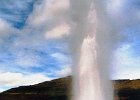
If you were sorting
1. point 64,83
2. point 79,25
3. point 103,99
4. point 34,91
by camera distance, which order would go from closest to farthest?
point 103,99 < point 79,25 < point 34,91 < point 64,83

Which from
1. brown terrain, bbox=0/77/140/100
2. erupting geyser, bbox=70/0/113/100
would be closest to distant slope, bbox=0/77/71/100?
brown terrain, bbox=0/77/140/100

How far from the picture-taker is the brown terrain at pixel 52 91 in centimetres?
14975

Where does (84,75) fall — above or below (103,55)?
below

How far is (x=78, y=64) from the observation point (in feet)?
92.8

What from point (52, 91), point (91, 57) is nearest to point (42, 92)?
point (52, 91)

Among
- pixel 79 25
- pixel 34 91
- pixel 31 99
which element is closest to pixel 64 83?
pixel 34 91

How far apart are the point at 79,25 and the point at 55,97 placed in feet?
377

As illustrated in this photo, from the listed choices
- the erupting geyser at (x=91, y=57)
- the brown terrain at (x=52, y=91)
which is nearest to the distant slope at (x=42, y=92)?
the brown terrain at (x=52, y=91)

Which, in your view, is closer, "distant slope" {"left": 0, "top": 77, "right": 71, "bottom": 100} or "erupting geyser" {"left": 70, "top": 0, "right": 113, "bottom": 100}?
"erupting geyser" {"left": 70, "top": 0, "right": 113, "bottom": 100}

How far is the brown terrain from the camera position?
150 metres

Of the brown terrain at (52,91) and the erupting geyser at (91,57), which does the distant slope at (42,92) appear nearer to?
the brown terrain at (52,91)

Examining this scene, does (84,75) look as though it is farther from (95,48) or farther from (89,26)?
(89,26)

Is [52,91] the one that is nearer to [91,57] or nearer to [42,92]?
[42,92]

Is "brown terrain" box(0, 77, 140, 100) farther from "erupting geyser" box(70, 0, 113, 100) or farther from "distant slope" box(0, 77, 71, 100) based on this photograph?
"erupting geyser" box(70, 0, 113, 100)
